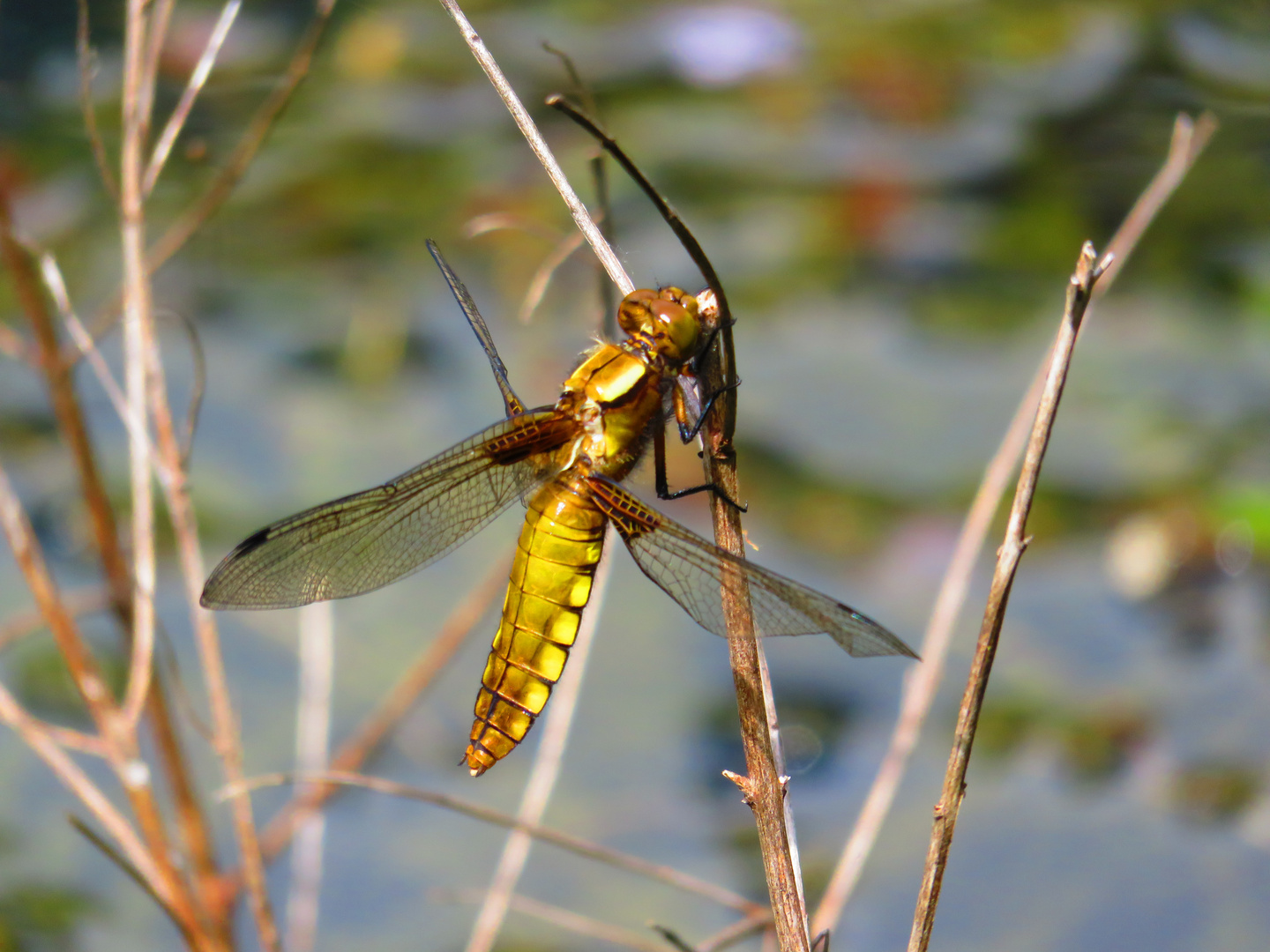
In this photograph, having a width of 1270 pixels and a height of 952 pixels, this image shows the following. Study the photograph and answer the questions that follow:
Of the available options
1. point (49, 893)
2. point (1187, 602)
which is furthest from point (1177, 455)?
point (49, 893)

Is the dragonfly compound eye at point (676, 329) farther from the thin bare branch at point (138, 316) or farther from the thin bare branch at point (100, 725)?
the thin bare branch at point (100, 725)

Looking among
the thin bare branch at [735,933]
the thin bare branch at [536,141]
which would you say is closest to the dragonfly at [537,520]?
Answer: the thin bare branch at [536,141]

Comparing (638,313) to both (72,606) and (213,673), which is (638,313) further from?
(72,606)

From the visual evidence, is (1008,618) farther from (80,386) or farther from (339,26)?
(339,26)

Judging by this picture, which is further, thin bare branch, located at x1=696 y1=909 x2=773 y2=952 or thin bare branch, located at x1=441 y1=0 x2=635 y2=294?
thin bare branch, located at x1=696 y1=909 x2=773 y2=952

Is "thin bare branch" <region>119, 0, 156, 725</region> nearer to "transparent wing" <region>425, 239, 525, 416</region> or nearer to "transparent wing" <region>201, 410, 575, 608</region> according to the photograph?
"transparent wing" <region>201, 410, 575, 608</region>

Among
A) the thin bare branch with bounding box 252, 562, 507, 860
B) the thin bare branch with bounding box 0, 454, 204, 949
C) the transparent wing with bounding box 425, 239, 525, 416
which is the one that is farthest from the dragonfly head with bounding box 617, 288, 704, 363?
the thin bare branch with bounding box 0, 454, 204, 949
